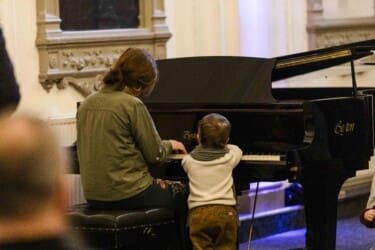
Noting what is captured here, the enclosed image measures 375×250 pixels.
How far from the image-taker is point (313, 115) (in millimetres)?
4391

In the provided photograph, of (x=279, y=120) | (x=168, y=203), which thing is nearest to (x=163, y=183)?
(x=168, y=203)

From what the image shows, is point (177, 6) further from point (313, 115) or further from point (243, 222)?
point (313, 115)

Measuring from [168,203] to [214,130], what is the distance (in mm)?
419

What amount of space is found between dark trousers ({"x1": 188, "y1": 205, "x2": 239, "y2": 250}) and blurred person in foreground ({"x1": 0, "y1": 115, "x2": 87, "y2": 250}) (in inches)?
127

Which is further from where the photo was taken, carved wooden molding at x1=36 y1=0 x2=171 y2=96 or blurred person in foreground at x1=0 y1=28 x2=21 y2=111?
carved wooden molding at x1=36 y1=0 x2=171 y2=96

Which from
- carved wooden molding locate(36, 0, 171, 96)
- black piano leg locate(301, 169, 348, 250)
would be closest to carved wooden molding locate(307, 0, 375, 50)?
carved wooden molding locate(36, 0, 171, 96)

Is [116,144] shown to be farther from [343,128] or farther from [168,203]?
[343,128]

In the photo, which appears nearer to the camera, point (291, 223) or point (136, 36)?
point (136, 36)

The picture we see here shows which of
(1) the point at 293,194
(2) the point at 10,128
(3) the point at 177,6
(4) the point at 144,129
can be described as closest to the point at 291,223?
(1) the point at 293,194

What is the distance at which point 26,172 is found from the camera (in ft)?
3.55

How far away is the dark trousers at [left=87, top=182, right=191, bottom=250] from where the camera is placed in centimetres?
422

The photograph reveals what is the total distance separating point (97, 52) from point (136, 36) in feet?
1.19

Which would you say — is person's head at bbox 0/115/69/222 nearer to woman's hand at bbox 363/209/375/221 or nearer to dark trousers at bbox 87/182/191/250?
woman's hand at bbox 363/209/375/221

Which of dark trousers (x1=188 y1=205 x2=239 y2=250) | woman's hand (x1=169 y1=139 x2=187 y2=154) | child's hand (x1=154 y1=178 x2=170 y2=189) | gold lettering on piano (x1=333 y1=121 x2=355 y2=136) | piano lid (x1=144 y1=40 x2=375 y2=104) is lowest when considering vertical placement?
dark trousers (x1=188 y1=205 x2=239 y2=250)
